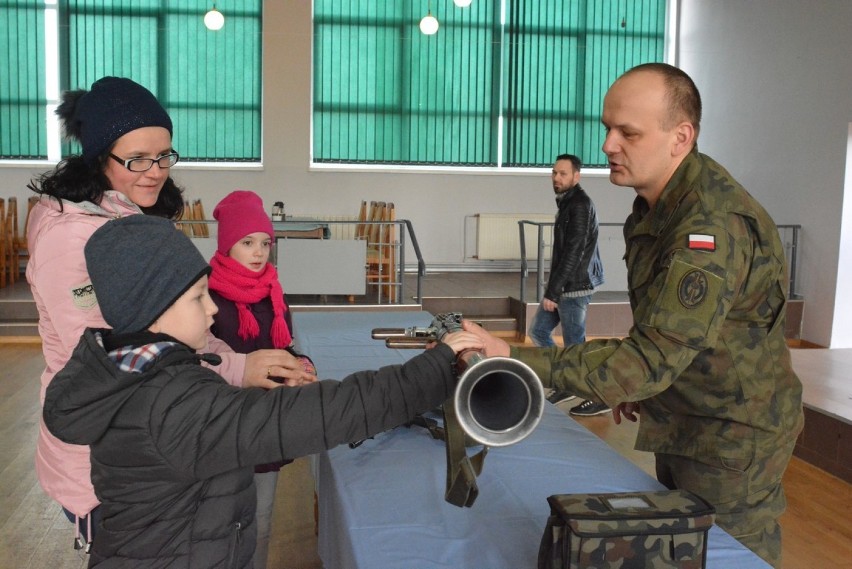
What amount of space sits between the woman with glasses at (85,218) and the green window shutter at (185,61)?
8479 mm

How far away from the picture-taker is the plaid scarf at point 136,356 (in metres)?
1.23

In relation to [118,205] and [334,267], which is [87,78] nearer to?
[334,267]

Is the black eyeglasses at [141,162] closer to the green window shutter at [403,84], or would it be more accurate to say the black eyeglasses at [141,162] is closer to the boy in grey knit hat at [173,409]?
the boy in grey knit hat at [173,409]

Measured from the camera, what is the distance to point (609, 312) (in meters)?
8.00

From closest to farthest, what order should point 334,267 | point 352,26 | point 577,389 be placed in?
point 577,389 < point 334,267 < point 352,26

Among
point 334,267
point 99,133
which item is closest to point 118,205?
point 99,133

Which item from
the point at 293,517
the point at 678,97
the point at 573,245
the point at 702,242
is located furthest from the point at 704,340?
the point at 573,245

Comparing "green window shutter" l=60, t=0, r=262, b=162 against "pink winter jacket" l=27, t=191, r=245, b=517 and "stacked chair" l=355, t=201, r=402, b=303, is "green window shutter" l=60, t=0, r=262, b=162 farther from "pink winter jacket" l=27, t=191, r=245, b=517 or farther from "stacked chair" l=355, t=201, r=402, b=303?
"pink winter jacket" l=27, t=191, r=245, b=517

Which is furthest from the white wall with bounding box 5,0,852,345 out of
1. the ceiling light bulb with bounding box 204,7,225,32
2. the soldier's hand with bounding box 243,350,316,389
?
the soldier's hand with bounding box 243,350,316,389

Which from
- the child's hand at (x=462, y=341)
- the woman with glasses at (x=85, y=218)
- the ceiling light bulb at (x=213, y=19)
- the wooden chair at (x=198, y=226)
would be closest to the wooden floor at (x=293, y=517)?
the woman with glasses at (x=85, y=218)

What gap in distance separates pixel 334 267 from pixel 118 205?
5693 millimetres

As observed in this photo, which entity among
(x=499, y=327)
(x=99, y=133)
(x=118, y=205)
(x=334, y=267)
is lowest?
(x=499, y=327)

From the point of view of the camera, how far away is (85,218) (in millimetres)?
1505

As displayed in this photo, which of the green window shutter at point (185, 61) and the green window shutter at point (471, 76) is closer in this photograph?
the green window shutter at point (185, 61)
